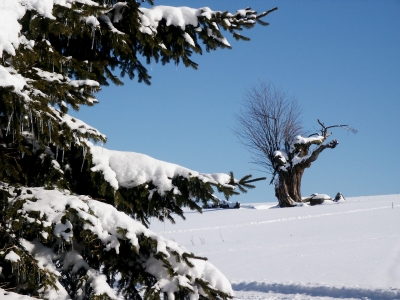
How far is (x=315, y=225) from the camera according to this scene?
11.6 metres

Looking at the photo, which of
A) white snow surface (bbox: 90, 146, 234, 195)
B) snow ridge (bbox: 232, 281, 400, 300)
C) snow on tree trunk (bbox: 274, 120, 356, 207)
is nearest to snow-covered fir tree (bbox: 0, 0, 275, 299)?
white snow surface (bbox: 90, 146, 234, 195)

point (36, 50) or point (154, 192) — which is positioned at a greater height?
point (36, 50)

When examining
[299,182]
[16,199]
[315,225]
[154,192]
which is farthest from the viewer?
[299,182]

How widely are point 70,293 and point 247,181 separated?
149 centimetres

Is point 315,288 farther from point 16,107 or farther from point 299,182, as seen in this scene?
point 299,182

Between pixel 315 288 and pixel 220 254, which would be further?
pixel 220 254

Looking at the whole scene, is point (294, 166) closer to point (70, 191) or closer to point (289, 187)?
point (289, 187)

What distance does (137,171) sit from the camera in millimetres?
3258

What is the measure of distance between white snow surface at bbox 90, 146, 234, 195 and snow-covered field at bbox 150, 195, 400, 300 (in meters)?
2.53

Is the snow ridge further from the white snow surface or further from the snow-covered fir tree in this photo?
the white snow surface

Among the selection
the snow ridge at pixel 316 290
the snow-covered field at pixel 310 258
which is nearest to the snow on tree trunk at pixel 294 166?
the snow-covered field at pixel 310 258

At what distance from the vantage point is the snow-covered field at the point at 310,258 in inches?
197

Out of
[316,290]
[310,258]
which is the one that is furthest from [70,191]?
[310,258]

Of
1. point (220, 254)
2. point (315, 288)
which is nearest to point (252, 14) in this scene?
point (315, 288)
